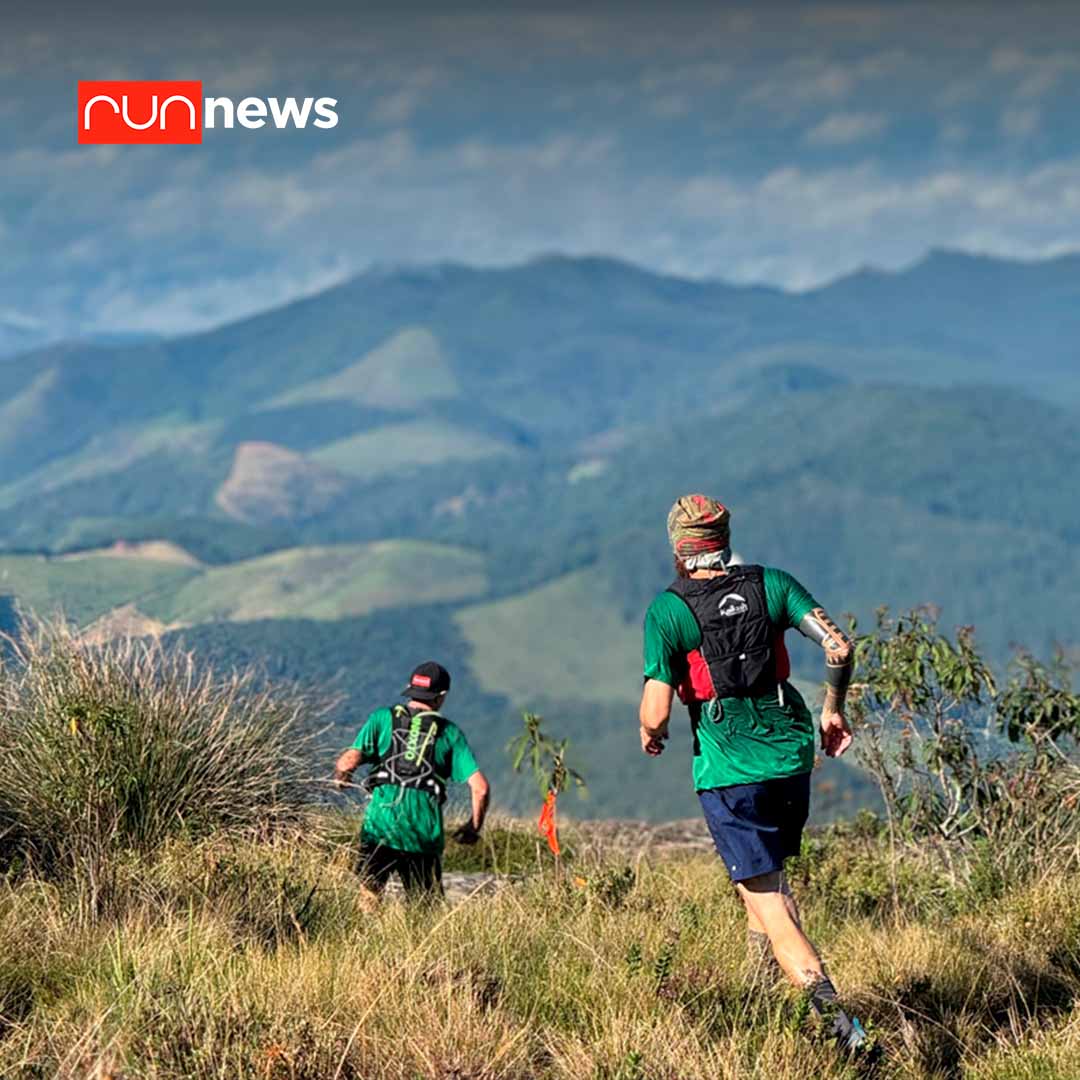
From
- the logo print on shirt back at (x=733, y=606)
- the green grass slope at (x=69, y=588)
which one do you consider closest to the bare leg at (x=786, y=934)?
the logo print on shirt back at (x=733, y=606)

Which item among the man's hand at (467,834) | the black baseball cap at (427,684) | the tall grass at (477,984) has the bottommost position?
the tall grass at (477,984)

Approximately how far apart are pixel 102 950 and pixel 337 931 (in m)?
1.20

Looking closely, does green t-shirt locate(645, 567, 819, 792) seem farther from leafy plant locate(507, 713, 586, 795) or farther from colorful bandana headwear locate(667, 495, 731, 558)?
leafy plant locate(507, 713, 586, 795)

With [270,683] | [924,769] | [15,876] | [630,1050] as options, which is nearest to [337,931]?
[15,876]

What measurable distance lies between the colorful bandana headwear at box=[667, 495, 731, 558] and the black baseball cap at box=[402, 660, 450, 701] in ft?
7.94

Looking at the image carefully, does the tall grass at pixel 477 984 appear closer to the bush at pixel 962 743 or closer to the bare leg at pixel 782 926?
the bare leg at pixel 782 926

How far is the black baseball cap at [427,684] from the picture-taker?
27.1ft

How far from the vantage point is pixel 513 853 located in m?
12.0

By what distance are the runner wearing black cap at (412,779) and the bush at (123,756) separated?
2.53 ft

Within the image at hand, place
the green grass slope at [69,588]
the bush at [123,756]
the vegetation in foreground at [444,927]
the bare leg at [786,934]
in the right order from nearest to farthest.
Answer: the vegetation in foreground at [444,927] < the bare leg at [786,934] < the bush at [123,756] < the green grass slope at [69,588]

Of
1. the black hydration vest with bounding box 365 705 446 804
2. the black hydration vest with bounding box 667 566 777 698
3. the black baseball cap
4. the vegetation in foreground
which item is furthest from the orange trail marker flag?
the black hydration vest with bounding box 667 566 777 698

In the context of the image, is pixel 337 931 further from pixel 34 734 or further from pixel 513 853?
pixel 513 853

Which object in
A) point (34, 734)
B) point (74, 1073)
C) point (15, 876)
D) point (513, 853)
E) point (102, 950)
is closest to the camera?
point (74, 1073)

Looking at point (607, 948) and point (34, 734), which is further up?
point (34, 734)
